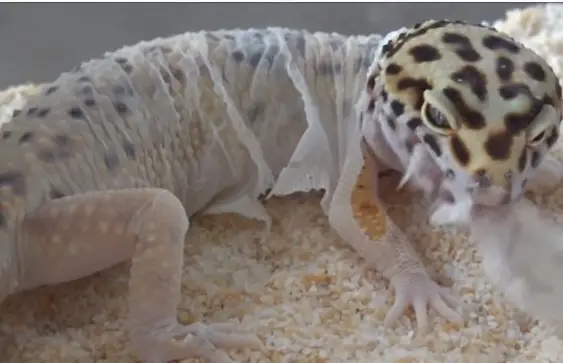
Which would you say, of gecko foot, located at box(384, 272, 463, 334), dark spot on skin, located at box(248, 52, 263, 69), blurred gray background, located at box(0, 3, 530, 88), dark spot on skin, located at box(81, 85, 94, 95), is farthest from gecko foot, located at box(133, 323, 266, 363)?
blurred gray background, located at box(0, 3, 530, 88)

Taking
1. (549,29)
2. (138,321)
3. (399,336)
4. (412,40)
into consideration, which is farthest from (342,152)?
(549,29)

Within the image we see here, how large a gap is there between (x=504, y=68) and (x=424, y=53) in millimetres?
134

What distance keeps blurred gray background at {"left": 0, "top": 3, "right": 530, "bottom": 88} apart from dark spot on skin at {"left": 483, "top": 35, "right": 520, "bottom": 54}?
0.78 metres

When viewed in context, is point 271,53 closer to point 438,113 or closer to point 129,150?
point 129,150

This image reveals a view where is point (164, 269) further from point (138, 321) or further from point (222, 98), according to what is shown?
point (222, 98)

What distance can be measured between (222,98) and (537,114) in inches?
24.3

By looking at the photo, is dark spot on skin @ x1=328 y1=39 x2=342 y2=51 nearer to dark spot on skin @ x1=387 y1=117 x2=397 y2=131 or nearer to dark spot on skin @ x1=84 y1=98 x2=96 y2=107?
dark spot on skin @ x1=387 y1=117 x2=397 y2=131

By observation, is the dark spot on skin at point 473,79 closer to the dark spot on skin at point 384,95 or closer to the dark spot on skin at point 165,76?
the dark spot on skin at point 384,95

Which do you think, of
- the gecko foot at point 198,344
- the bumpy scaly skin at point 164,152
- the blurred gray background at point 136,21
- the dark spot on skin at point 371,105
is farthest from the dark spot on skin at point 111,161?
the blurred gray background at point 136,21

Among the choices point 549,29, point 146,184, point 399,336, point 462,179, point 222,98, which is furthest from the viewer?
point 549,29

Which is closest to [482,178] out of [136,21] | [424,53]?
[424,53]

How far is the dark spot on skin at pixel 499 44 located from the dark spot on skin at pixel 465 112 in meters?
0.15

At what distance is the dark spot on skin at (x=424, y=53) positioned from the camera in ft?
4.50

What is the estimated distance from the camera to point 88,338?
4.47 feet
